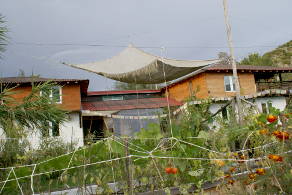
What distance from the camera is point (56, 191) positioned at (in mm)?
2594

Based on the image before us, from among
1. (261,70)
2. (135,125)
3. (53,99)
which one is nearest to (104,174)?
(53,99)

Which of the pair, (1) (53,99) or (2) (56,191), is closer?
(2) (56,191)

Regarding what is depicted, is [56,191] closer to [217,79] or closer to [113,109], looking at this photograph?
[113,109]

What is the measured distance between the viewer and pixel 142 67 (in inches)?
306

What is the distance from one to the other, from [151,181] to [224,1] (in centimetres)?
956

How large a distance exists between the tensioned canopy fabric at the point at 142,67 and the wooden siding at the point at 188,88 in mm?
10071

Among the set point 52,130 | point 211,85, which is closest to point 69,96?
point 211,85

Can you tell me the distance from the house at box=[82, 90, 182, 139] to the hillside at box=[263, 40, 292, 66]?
31.0 meters

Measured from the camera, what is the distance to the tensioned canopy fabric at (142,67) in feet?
25.5

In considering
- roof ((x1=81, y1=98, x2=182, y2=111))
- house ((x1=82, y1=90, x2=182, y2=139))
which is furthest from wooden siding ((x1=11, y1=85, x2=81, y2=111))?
roof ((x1=81, y1=98, x2=182, y2=111))

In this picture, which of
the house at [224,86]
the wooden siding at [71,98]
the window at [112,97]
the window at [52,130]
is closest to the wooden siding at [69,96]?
the wooden siding at [71,98]

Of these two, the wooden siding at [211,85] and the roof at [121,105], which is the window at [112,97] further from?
the wooden siding at [211,85]

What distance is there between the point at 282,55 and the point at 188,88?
34.7 meters

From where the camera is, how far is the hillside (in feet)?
154
